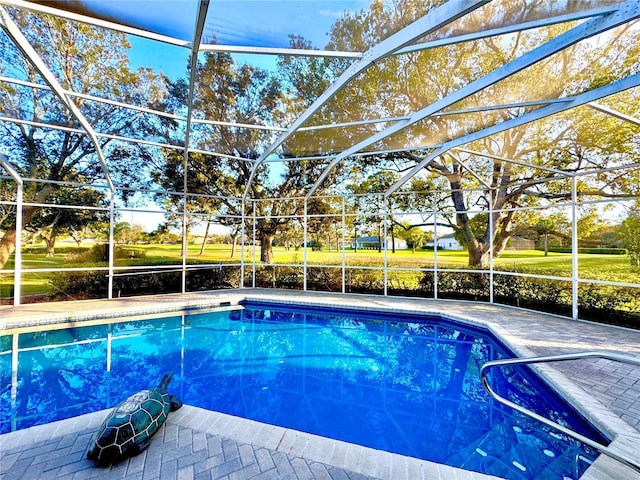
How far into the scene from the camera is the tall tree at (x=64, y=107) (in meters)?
4.29

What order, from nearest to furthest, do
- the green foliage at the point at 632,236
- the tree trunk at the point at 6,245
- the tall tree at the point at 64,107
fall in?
the tall tree at the point at 64,107, the green foliage at the point at 632,236, the tree trunk at the point at 6,245

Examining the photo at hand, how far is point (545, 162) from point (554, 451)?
6.72m

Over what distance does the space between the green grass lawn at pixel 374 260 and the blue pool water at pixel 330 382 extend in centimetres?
296

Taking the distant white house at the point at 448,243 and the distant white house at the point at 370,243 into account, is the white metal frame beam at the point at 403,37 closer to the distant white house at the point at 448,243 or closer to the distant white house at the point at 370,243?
the distant white house at the point at 370,243

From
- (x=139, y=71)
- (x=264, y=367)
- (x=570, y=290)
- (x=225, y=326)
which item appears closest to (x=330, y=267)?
(x=225, y=326)

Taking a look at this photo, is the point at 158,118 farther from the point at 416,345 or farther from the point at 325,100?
the point at 416,345

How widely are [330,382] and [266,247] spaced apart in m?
7.85

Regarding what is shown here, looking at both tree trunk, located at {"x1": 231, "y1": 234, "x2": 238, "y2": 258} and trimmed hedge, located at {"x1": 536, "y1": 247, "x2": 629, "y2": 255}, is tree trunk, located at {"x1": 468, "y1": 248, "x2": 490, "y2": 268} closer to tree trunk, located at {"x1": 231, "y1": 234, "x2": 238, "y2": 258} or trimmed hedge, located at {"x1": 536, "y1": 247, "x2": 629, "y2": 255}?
trimmed hedge, located at {"x1": 536, "y1": 247, "x2": 629, "y2": 255}

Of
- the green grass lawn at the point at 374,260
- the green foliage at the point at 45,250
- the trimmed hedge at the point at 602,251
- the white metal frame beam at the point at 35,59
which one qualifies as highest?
the white metal frame beam at the point at 35,59

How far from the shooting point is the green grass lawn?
284 inches

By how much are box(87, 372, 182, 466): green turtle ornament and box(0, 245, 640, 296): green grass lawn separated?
26.5 ft

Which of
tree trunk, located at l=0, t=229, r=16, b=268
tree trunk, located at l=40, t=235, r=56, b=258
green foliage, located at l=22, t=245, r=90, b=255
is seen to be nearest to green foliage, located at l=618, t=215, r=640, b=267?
green foliage, located at l=22, t=245, r=90, b=255

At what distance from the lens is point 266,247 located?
11.9m

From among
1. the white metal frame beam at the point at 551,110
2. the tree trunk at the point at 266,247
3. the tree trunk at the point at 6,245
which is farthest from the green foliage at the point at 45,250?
the white metal frame beam at the point at 551,110
